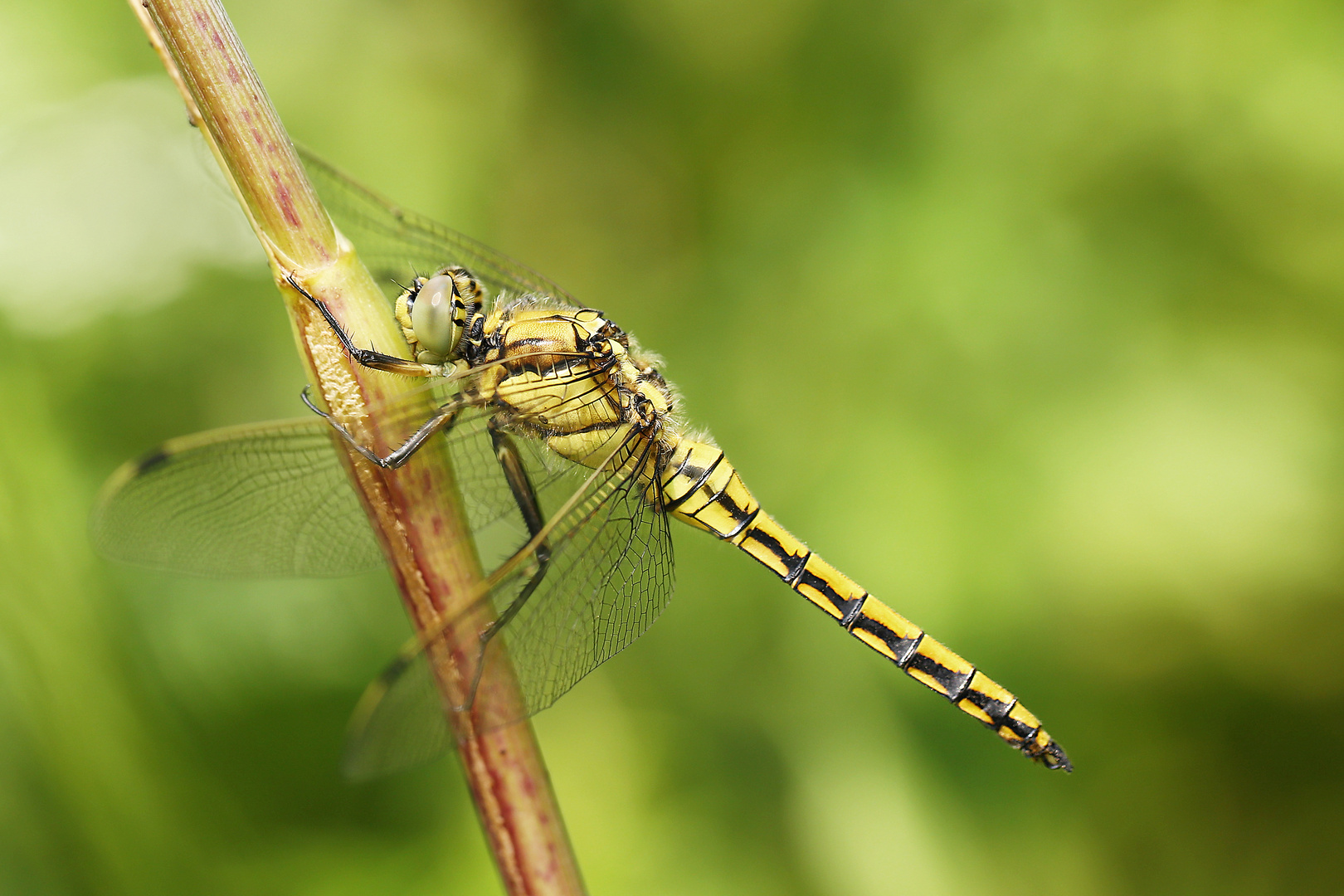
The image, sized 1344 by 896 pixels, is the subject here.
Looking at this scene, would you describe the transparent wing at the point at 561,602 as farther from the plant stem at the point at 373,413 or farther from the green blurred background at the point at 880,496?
the green blurred background at the point at 880,496

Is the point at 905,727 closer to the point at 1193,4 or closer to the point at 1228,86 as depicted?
the point at 1228,86

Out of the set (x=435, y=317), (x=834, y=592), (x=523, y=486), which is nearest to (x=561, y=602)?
(x=523, y=486)

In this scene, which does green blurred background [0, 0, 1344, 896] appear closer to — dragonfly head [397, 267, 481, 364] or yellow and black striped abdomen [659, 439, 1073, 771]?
yellow and black striped abdomen [659, 439, 1073, 771]

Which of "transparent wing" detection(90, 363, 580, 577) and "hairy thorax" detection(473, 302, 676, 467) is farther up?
"hairy thorax" detection(473, 302, 676, 467)

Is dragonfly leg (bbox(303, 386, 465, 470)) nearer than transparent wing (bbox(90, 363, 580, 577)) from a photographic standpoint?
Yes

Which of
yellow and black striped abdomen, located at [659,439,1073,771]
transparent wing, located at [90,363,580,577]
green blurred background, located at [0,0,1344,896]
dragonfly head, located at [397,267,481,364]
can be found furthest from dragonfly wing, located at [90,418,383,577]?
yellow and black striped abdomen, located at [659,439,1073,771]

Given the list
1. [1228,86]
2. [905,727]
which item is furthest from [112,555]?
[1228,86]

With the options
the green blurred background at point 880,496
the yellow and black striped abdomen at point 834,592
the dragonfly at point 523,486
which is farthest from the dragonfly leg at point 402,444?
the green blurred background at point 880,496
